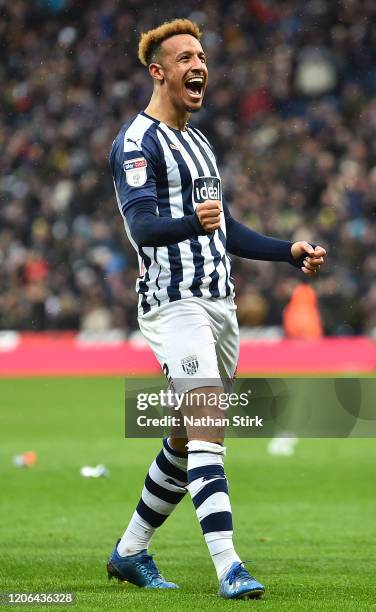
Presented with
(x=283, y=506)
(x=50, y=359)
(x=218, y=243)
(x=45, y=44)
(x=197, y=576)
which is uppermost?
(x=45, y=44)

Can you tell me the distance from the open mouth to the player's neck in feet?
0.35

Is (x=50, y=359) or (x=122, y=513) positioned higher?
(x=122, y=513)

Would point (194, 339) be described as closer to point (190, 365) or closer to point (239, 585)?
point (190, 365)

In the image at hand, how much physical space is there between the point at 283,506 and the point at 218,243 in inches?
133

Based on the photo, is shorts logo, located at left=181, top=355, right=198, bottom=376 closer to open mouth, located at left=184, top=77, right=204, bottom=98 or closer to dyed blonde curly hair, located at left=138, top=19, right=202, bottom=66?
open mouth, located at left=184, top=77, right=204, bottom=98

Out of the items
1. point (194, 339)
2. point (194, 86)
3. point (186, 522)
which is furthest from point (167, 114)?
point (186, 522)

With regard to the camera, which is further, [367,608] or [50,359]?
[50,359]

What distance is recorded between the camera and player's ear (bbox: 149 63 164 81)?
17.8ft

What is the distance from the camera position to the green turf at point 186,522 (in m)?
5.21

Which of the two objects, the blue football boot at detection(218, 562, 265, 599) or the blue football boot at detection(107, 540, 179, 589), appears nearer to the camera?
the blue football boot at detection(218, 562, 265, 599)

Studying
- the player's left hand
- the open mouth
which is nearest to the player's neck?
the open mouth

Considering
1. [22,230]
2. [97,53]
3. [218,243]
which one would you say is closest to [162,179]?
[218,243]

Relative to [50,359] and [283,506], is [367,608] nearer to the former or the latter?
[283,506]

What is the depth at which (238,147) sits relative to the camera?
23.4 metres
